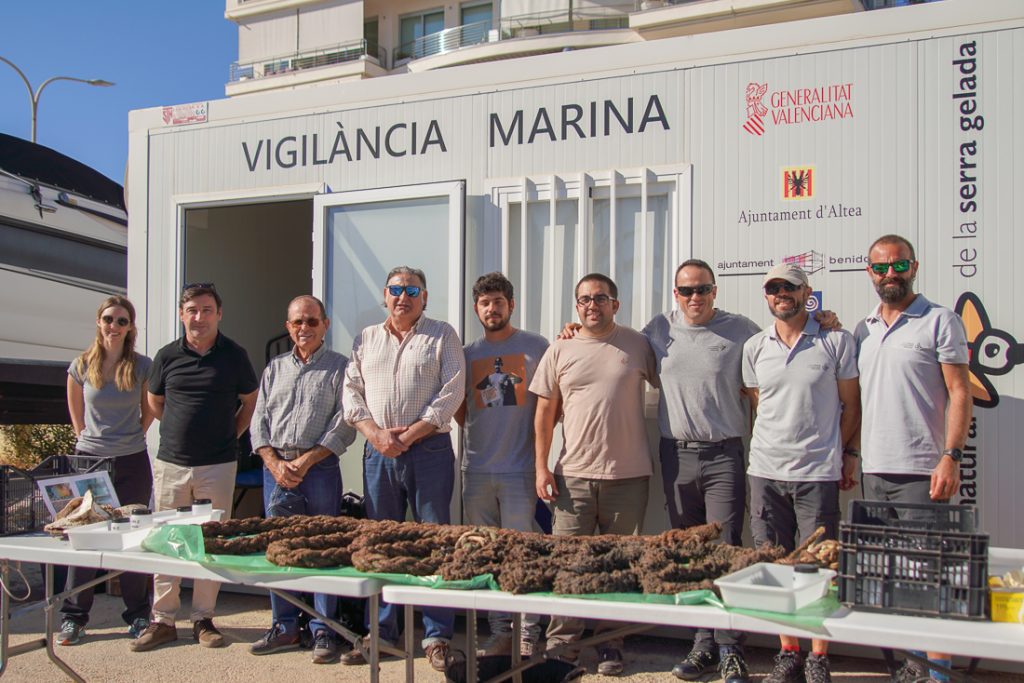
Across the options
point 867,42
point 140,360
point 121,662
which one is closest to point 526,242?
point 867,42

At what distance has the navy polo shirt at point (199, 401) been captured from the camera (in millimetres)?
Result: 4699

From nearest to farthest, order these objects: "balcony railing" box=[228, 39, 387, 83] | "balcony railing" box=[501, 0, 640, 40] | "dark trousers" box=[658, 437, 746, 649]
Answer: "dark trousers" box=[658, 437, 746, 649] → "balcony railing" box=[501, 0, 640, 40] → "balcony railing" box=[228, 39, 387, 83]

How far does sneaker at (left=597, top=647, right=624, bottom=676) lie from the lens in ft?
13.9

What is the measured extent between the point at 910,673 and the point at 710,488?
1.06 m

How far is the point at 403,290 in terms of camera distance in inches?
173

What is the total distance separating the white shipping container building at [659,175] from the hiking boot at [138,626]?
1.29m

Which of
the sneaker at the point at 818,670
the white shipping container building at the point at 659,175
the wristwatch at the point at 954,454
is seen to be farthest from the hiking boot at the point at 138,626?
the wristwatch at the point at 954,454

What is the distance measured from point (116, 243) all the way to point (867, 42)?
710 cm

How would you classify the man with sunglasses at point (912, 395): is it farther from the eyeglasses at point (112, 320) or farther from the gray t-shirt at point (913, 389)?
the eyeglasses at point (112, 320)

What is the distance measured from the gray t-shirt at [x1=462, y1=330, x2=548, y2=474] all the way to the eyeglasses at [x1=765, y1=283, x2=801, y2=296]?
1.16m

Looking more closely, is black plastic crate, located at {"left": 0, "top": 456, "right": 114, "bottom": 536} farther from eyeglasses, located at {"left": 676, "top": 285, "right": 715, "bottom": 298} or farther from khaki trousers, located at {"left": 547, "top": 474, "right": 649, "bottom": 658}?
eyeglasses, located at {"left": 676, "top": 285, "right": 715, "bottom": 298}

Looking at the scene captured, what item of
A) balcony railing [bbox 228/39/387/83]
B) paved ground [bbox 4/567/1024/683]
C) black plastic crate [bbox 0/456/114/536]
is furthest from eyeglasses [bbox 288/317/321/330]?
balcony railing [bbox 228/39/387/83]

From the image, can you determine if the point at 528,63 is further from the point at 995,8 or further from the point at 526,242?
the point at 995,8

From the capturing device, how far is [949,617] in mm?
2332
